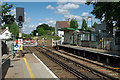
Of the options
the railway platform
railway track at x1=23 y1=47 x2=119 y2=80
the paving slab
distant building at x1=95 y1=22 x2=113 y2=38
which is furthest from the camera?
distant building at x1=95 y1=22 x2=113 y2=38

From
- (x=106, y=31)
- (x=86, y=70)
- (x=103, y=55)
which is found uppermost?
(x=106, y=31)

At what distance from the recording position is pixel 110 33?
55.3 feet

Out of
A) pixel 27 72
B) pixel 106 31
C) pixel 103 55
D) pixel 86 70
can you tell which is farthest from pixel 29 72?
pixel 106 31

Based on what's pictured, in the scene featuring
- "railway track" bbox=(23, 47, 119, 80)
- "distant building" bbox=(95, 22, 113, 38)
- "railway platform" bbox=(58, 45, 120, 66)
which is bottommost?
"railway track" bbox=(23, 47, 119, 80)

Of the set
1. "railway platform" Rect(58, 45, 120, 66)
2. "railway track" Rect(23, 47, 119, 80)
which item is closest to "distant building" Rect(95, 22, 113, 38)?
"railway platform" Rect(58, 45, 120, 66)

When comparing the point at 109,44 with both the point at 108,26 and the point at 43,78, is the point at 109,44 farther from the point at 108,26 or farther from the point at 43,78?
the point at 43,78

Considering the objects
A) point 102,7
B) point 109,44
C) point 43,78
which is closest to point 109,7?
point 102,7

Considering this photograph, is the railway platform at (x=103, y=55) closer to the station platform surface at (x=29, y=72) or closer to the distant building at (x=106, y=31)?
the distant building at (x=106, y=31)

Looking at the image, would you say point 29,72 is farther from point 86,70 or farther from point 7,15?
point 7,15

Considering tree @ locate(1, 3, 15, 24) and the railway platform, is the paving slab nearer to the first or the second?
the railway platform

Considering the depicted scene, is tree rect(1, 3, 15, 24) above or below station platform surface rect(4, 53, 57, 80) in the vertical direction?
above

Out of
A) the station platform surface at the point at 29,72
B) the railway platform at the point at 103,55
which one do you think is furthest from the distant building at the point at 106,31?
the station platform surface at the point at 29,72

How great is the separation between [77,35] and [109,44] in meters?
7.77

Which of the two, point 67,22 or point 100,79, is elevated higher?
point 67,22
